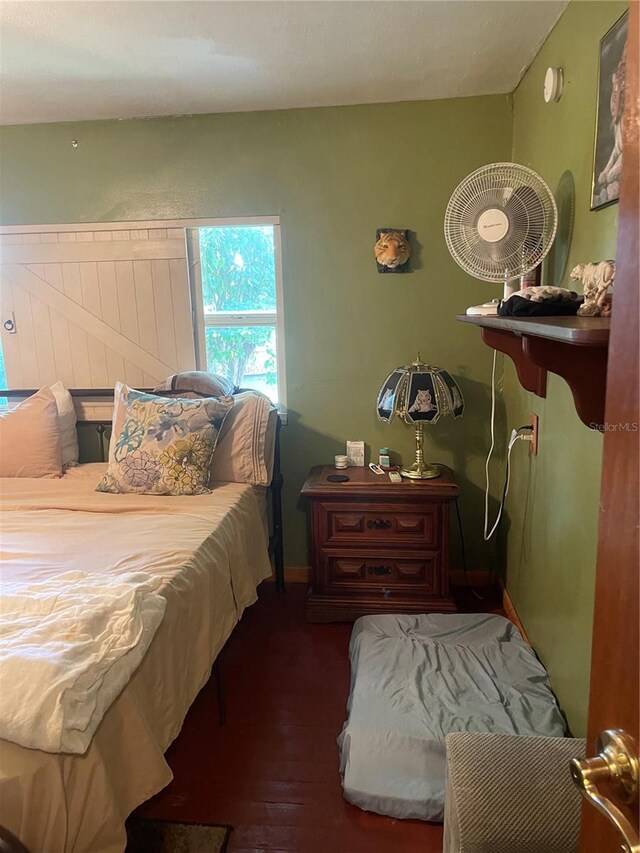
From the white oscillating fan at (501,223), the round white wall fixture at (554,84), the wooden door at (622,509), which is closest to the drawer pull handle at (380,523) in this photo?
the white oscillating fan at (501,223)

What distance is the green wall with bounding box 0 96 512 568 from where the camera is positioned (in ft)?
8.27

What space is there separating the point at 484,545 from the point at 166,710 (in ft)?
6.12

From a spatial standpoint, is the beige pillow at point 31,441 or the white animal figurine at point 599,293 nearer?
the white animal figurine at point 599,293

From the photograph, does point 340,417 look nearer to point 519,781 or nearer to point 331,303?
point 331,303

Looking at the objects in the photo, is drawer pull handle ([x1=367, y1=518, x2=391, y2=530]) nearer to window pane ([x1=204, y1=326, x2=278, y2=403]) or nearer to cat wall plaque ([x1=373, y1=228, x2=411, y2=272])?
window pane ([x1=204, y1=326, x2=278, y2=403])

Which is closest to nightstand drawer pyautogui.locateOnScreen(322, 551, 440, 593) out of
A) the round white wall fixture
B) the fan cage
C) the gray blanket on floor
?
the gray blanket on floor

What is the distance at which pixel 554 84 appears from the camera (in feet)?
5.77

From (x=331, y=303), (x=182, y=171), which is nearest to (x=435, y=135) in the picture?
(x=331, y=303)

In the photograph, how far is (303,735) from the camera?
73.9 inches

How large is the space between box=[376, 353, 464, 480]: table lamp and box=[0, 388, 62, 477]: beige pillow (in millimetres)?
1515

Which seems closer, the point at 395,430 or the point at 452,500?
the point at 452,500

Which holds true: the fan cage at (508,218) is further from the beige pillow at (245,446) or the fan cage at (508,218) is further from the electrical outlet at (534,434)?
the beige pillow at (245,446)

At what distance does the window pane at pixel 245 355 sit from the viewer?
2818 millimetres

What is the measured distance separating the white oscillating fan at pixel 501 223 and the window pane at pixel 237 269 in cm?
109
